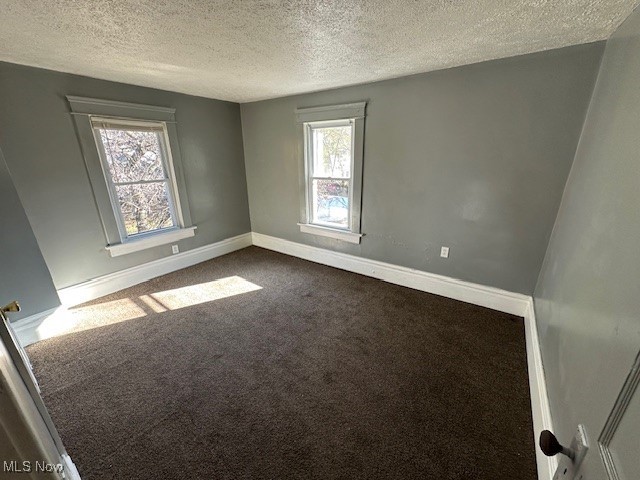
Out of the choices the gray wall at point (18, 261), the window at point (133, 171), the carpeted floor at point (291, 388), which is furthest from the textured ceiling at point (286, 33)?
the carpeted floor at point (291, 388)

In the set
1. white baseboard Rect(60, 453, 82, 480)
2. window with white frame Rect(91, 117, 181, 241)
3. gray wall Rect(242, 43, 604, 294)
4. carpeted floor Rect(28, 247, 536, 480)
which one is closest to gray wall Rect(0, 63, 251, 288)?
window with white frame Rect(91, 117, 181, 241)

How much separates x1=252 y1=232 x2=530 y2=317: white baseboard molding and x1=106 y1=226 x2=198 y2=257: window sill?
4.16ft

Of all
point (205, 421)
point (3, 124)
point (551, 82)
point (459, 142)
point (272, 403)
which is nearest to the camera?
point (205, 421)

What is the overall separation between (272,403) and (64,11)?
94.7 inches

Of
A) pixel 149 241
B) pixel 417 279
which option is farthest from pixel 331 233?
pixel 149 241

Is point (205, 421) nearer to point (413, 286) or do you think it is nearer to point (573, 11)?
point (413, 286)

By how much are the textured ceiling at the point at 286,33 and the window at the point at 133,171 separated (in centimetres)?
45

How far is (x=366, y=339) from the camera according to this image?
2.19m

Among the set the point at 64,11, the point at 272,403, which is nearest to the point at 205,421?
the point at 272,403

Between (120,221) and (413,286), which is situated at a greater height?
(120,221)

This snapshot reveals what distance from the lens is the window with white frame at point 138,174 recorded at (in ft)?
9.04

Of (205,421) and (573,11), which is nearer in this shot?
(573,11)

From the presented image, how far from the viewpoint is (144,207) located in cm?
315

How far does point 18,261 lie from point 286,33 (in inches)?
105
